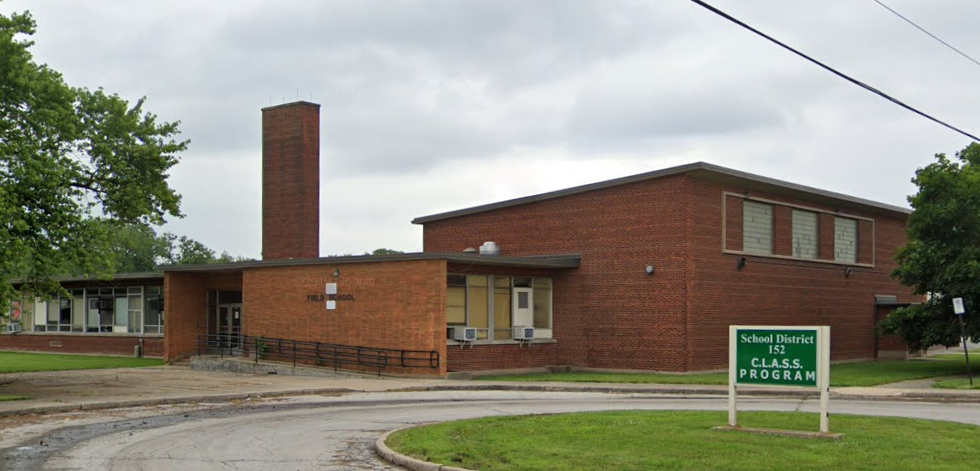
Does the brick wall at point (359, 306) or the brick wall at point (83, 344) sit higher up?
the brick wall at point (359, 306)

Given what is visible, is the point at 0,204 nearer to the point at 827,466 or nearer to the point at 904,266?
the point at 827,466

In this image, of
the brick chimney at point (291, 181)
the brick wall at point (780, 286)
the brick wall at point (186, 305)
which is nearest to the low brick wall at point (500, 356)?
the brick wall at point (780, 286)

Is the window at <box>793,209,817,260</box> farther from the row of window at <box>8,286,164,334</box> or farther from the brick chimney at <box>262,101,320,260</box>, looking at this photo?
the row of window at <box>8,286,164,334</box>

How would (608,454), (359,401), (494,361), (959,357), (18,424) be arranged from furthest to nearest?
(959,357) → (494,361) → (359,401) → (18,424) → (608,454)

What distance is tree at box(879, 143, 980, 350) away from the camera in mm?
31141

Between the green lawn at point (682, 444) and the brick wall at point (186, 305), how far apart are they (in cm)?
2525

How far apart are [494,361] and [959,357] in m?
23.9

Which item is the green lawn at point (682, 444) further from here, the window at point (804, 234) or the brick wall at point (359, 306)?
the window at point (804, 234)

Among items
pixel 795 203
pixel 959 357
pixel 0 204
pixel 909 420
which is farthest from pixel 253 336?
pixel 959 357

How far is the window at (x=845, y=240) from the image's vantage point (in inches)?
1566

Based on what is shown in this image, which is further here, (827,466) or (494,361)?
(494,361)

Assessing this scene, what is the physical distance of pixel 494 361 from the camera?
32.0m

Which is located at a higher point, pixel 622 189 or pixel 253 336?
pixel 622 189

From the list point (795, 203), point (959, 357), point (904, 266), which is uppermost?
point (795, 203)
